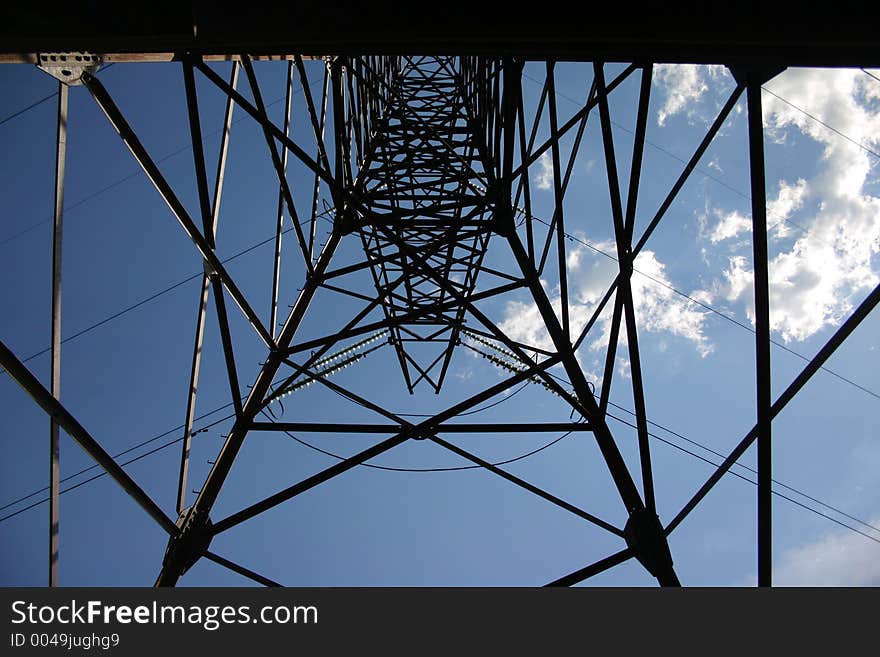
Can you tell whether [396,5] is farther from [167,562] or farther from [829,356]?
[167,562]

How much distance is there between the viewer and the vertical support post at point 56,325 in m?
3.56

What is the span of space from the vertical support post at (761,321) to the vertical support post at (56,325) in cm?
503

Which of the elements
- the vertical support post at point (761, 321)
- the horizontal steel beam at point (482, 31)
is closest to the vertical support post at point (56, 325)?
the horizontal steel beam at point (482, 31)

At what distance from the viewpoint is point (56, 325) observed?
146 inches

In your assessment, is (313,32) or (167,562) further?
(167,562)

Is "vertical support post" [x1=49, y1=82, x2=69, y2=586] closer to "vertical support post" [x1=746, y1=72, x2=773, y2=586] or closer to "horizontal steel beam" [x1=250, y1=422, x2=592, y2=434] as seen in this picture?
"horizontal steel beam" [x1=250, y1=422, x2=592, y2=434]

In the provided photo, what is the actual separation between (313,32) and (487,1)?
Result: 3.81 feet

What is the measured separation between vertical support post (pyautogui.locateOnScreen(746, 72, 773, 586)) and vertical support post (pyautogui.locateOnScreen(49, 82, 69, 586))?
16.5 feet

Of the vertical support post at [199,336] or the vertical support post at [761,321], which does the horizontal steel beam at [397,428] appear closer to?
the vertical support post at [199,336]

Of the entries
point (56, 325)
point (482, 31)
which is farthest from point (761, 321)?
point (56, 325)

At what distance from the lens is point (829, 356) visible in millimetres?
3301

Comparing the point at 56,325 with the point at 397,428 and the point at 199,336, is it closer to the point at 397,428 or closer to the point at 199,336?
the point at 199,336
